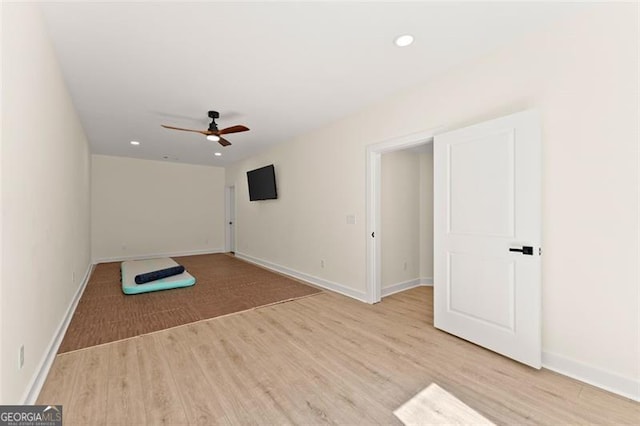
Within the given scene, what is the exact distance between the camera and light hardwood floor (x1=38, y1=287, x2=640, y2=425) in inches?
64.2

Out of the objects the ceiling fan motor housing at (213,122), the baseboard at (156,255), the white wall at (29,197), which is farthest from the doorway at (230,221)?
the white wall at (29,197)

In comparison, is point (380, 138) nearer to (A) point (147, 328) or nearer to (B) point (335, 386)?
(B) point (335, 386)

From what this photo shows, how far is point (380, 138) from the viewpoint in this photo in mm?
3461

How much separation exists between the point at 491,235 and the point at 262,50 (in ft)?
8.39

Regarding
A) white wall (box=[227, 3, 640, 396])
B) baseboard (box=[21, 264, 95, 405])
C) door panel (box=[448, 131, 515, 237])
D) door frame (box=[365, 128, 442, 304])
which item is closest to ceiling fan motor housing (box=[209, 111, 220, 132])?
door frame (box=[365, 128, 442, 304])

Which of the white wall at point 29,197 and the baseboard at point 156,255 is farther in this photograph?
the baseboard at point 156,255

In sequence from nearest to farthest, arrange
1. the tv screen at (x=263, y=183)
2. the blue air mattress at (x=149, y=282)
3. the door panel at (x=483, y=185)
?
the door panel at (x=483, y=185) → the blue air mattress at (x=149, y=282) → the tv screen at (x=263, y=183)

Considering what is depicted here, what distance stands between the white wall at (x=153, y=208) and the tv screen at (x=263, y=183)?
8.36ft

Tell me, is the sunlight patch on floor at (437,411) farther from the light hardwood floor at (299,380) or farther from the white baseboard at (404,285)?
the white baseboard at (404,285)

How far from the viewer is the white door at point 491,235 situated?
6.92 ft

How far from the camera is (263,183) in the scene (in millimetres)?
5840

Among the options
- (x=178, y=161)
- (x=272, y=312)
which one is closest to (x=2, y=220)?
(x=272, y=312)

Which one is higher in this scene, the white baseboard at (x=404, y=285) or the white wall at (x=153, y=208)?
the white wall at (x=153, y=208)

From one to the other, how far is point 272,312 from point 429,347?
178cm
